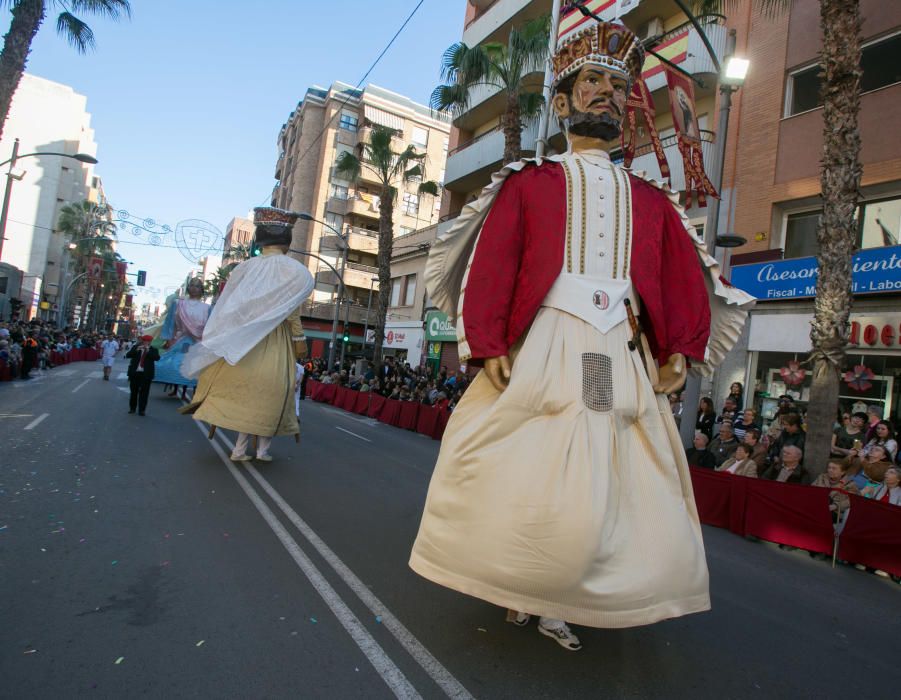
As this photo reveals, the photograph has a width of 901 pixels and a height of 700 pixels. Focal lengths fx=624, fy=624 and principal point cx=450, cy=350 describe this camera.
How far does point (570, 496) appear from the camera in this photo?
7.82ft

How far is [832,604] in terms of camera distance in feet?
14.8

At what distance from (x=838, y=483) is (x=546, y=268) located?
6.50 m

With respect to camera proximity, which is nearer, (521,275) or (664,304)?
(521,275)

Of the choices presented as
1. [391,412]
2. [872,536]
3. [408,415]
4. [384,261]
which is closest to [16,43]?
[384,261]

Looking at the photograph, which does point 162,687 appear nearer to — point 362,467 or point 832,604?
point 832,604

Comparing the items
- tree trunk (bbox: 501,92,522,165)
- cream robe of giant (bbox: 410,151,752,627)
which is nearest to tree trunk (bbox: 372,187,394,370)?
tree trunk (bbox: 501,92,522,165)

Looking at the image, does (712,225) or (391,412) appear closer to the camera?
(712,225)

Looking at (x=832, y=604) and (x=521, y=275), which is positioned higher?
(x=521, y=275)

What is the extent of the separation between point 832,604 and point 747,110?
45.3ft

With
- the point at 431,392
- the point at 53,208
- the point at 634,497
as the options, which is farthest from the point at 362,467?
the point at 53,208

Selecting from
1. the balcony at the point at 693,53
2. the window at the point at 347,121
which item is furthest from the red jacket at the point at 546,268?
the window at the point at 347,121

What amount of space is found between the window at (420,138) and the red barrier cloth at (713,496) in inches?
1764

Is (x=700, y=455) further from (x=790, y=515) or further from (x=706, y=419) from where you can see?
(x=706, y=419)

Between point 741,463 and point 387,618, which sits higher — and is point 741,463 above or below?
above
